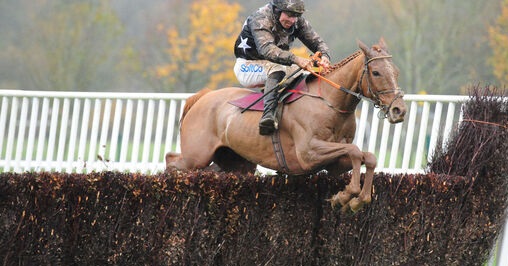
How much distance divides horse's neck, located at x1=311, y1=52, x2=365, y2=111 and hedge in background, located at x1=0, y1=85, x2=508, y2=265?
654 millimetres

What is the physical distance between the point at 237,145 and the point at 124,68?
30.5 metres

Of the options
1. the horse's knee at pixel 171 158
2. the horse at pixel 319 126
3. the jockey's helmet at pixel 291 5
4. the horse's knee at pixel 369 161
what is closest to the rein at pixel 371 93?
the horse at pixel 319 126

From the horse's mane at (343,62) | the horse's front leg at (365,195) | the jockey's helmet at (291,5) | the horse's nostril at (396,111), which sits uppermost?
the jockey's helmet at (291,5)

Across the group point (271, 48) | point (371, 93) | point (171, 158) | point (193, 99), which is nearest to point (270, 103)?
point (271, 48)

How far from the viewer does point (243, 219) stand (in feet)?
23.2

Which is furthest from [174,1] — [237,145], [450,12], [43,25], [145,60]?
[237,145]

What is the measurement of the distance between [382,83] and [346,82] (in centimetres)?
56

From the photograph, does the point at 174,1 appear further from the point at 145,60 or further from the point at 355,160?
the point at 355,160

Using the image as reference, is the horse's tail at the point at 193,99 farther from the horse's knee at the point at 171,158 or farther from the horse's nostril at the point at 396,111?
the horse's nostril at the point at 396,111

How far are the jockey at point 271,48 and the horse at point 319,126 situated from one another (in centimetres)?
19

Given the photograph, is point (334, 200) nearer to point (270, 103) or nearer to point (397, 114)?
point (397, 114)

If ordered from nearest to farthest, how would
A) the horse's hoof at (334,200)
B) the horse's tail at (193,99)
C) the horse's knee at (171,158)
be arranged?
the horse's hoof at (334,200)
the horse's knee at (171,158)
the horse's tail at (193,99)

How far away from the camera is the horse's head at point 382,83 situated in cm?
683

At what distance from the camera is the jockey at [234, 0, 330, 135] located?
7719 millimetres
